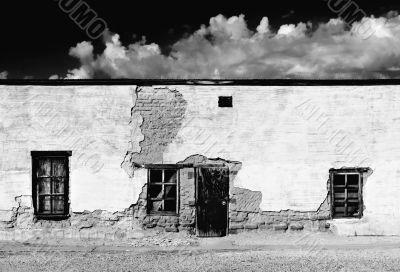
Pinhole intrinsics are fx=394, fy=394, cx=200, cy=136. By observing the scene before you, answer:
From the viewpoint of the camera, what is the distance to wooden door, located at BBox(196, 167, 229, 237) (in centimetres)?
1036

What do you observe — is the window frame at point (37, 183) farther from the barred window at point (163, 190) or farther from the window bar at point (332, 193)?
the window bar at point (332, 193)

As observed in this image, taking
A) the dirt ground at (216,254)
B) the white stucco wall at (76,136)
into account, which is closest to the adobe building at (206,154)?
the white stucco wall at (76,136)

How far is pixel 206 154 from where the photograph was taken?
34.1 feet

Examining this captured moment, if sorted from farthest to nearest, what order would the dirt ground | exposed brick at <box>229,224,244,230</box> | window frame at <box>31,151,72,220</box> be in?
exposed brick at <box>229,224,244,230</box>, window frame at <box>31,151,72,220</box>, the dirt ground

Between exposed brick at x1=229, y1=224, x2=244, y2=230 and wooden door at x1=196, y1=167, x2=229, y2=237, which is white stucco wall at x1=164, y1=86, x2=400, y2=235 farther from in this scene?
exposed brick at x1=229, y1=224, x2=244, y2=230

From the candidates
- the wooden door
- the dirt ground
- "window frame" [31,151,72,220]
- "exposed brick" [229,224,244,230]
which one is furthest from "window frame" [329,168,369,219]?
"window frame" [31,151,72,220]

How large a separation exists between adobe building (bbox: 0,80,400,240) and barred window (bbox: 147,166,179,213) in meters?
0.03

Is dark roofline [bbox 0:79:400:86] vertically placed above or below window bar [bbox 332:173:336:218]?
above

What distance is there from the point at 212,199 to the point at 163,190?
1316 mm

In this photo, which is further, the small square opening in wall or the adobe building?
the small square opening in wall

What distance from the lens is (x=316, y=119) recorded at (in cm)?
1044

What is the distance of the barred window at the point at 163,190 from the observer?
10.4m

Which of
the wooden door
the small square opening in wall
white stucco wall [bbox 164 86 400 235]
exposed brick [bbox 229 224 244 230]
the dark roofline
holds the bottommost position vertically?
exposed brick [bbox 229 224 244 230]

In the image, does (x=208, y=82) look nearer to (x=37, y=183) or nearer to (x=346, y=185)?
(x=346, y=185)
